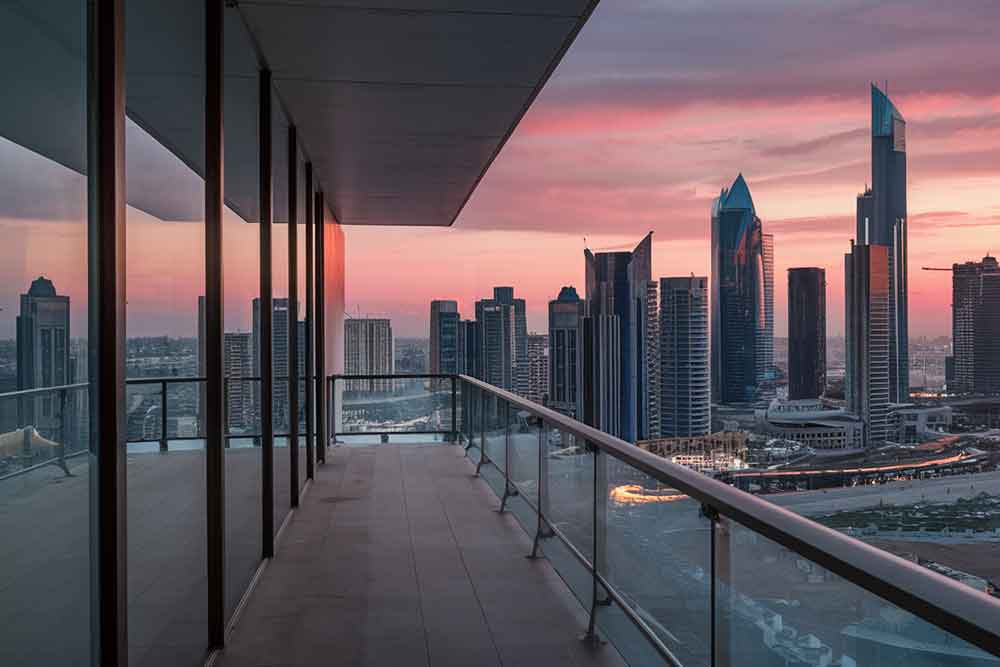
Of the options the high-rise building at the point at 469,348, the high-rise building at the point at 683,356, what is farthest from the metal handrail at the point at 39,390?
Result: the high-rise building at the point at 469,348

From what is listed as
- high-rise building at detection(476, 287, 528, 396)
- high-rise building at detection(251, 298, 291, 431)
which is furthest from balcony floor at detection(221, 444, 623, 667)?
high-rise building at detection(476, 287, 528, 396)

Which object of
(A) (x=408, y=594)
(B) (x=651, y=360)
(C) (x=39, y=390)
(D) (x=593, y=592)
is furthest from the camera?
(B) (x=651, y=360)

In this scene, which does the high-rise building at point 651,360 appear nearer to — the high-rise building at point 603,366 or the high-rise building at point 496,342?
the high-rise building at point 603,366

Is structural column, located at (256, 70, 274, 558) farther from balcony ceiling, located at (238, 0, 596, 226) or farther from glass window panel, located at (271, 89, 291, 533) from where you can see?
balcony ceiling, located at (238, 0, 596, 226)

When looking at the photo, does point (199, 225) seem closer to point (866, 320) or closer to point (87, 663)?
point (87, 663)

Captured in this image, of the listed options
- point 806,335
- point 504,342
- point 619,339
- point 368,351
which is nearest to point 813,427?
point 806,335

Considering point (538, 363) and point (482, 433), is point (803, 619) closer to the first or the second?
point (482, 433)

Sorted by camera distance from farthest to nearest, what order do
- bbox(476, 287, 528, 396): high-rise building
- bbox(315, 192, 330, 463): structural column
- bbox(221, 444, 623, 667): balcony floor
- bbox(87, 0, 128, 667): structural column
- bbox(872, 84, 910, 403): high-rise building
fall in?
1. bbox(476, 287, 528, 396): high-rise building
2. bbox(315, 192, 330, 463): structural column
3. bbox(872, 84, 910, 403): high-rise building
4. bbox(221, 444, 623, 667): balcony floor
5. bbox(87, 0, 128, 667): structural column
